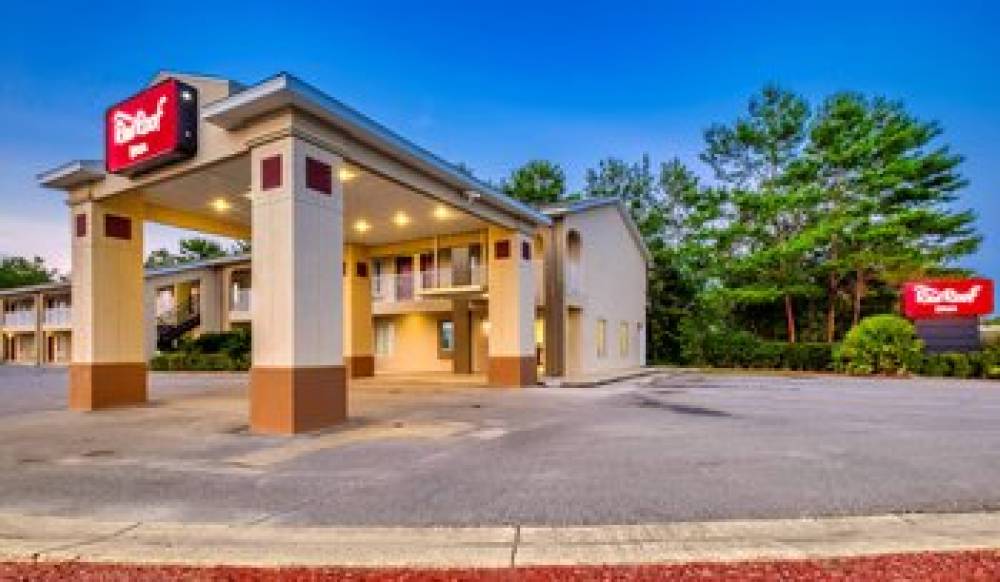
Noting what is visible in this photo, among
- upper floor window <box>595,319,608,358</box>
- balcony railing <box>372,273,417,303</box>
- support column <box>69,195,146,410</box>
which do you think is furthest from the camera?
upper floor window <box>595,319,608,358</box>

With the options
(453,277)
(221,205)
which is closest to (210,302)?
(453,277)

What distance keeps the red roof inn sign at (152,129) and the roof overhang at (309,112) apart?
68cm

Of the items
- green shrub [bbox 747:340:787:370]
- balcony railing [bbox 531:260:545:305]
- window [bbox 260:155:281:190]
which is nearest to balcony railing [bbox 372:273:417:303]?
balcony railing [bbox 531:260:545:305]

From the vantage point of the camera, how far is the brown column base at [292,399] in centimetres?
878

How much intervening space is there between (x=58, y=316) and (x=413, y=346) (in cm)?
2819

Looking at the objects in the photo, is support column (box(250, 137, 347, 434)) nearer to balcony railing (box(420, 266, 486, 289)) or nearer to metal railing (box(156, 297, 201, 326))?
balcony railing (box(420, 266, 486, 289))

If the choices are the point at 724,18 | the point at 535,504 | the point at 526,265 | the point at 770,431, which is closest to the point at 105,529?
the point at 535,504

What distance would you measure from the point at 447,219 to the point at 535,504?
44.1 ft

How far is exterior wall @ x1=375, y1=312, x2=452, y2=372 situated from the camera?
2381 cm

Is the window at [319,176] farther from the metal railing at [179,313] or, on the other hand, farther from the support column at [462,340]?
the metal railing at [179,313]

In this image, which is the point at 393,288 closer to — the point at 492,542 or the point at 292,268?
the point at 292,268

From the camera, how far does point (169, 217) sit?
1436cm

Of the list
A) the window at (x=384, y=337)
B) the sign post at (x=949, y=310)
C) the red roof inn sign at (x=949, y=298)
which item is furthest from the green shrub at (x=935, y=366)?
the window at (x=384, y=337)

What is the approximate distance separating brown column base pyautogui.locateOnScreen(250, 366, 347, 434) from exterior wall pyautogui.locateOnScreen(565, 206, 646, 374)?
12.6m
